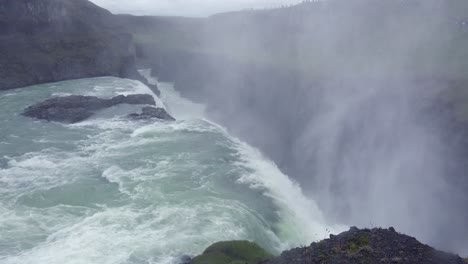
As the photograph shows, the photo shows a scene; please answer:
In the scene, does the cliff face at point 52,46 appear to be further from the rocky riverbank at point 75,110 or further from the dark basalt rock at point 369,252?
the dark basalt rock at point 369,252

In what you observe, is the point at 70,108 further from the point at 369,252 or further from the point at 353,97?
the point at 369,252

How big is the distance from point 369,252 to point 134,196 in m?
15.7

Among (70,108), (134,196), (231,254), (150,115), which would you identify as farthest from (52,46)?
(231,254)

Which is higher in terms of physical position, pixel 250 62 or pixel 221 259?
pixel 250 62

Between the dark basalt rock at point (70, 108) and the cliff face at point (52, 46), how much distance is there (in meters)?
16.8

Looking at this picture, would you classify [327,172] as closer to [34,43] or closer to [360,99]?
[360,99]

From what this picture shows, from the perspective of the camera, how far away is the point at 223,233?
21.2m

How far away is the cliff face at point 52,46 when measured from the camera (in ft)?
203

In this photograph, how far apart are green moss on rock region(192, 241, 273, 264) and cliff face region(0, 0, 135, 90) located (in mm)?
50329

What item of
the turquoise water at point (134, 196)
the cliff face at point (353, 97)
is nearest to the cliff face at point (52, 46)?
the cliff face at point (353, 97)

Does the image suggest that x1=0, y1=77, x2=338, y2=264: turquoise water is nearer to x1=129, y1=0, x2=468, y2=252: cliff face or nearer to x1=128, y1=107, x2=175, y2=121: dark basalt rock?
x1=128, y1=107, x2=175, y2=121: dark basalt rock

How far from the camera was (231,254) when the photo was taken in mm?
18094

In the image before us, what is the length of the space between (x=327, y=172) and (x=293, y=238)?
17.5 metres

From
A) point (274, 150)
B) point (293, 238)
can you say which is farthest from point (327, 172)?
point (293, 238)
